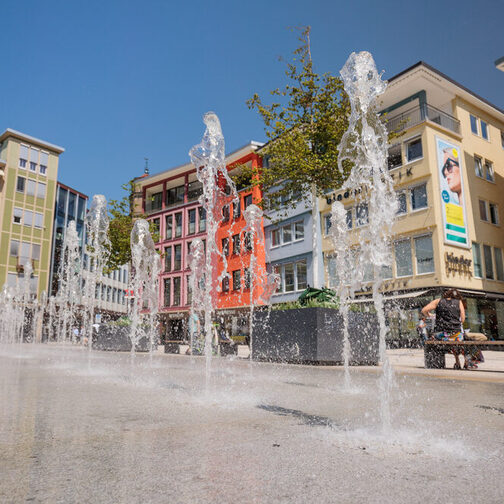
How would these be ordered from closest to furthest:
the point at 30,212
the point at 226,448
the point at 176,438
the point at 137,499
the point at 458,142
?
the point at 137,499
the point at 226,448
the point at 176,438
the point at 458,142
the point at 30,212

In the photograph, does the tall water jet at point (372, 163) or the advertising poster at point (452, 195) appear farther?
the advertising poster at point (452, 195)

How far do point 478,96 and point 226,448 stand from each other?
29478 mm

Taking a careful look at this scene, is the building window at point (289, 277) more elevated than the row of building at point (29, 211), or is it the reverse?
the row of building at point (29, 211)

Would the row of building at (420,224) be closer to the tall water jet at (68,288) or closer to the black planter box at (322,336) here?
the black planter box at (322,336)

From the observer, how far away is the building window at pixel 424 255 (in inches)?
943

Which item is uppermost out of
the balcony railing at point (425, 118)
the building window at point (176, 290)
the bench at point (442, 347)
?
the balcony railing at point (425, 118)

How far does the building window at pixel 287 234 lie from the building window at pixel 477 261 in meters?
11.8

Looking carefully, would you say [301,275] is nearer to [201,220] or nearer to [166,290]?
[201,220]

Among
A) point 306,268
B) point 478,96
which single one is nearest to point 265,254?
point 306,268

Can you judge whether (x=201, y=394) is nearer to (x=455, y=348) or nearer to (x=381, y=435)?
(x=381, y=435)

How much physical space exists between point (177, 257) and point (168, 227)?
3.31 meters

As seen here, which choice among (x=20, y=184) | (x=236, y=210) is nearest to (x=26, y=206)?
(x=20, y=184)

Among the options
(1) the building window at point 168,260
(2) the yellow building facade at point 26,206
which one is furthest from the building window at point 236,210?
(2) the yellow building facade at point 26,206

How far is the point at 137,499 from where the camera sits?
1952 mm
